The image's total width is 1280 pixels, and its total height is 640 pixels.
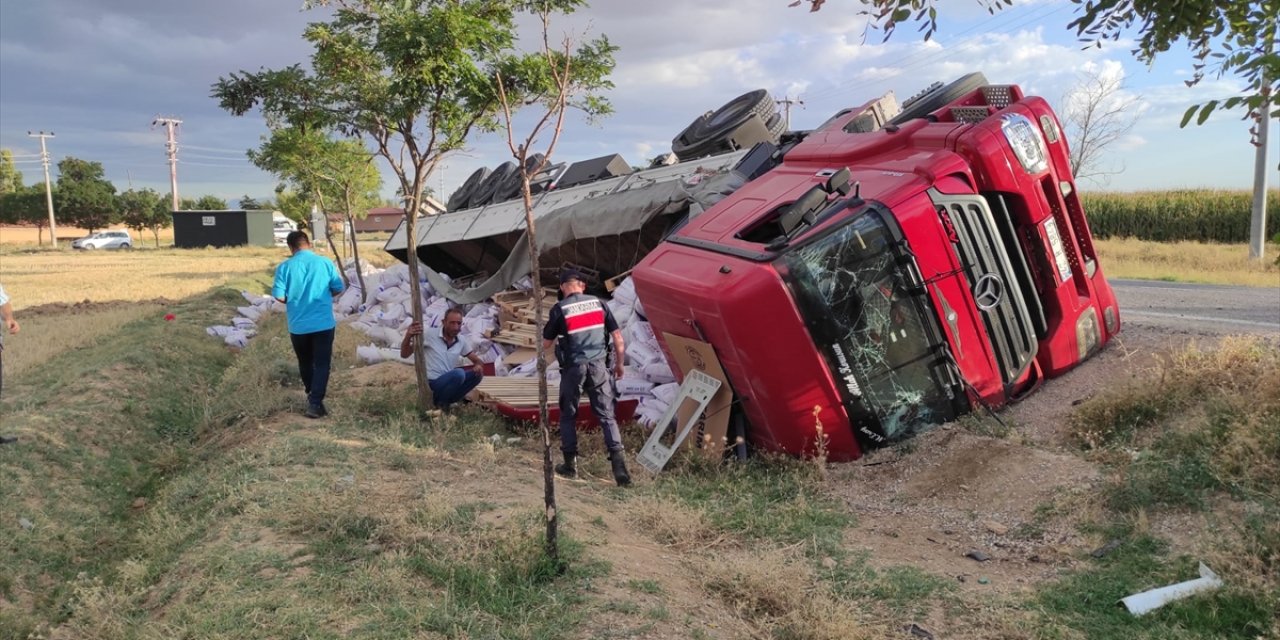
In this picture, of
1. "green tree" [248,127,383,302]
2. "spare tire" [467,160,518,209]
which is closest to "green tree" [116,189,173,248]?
"green tree" [248,127,383,302]

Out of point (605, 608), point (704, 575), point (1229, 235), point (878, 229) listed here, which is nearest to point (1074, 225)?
point (878, 229)

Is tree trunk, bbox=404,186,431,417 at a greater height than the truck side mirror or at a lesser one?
lesser

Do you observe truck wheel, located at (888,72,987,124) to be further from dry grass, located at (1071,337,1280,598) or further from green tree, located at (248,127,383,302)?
green tree, located at (248,127,383,302)

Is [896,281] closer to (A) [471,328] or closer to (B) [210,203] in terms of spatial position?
(A) [471,328]

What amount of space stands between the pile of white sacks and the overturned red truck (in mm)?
987

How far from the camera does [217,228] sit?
49.8 m

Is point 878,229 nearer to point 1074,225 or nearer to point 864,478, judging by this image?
point 864,478

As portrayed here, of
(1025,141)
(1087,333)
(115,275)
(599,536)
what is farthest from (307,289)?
(115,275)

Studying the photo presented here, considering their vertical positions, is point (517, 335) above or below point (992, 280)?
below

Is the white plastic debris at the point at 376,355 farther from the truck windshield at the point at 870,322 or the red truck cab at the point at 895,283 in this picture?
the truck windshield at the point at 870,322

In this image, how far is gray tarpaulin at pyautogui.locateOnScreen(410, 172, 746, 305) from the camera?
868 centimetres

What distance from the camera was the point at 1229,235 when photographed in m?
29.2

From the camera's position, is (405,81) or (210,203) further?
(210,203)

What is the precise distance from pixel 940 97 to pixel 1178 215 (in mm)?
28230
